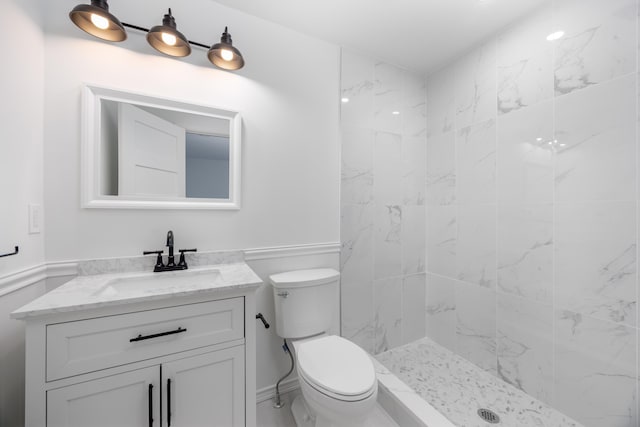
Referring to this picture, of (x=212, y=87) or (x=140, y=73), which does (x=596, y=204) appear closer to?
(x=212, y=87)

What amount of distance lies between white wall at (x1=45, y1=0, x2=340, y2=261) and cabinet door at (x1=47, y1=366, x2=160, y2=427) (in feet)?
2.06

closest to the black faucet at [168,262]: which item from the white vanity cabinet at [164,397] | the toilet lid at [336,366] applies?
the white vanity cabinet at [164,397]

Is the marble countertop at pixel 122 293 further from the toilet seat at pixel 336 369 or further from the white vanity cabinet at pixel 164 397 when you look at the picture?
the toilet seat at pixel 336 369

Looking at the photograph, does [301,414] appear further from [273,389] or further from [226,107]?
[226,107]

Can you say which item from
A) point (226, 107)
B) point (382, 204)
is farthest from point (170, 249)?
point (382, 204)

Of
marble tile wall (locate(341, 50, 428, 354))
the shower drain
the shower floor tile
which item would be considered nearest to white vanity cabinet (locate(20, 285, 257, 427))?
marble tile wall (locate(341, 50, 428, 354))

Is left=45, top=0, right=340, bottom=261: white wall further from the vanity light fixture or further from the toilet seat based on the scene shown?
the toilet seat

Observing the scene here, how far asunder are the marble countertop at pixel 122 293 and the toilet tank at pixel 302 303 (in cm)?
27

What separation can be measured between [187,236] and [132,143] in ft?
1.86

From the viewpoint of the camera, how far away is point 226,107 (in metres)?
1.53

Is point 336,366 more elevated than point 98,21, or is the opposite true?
point 98,21

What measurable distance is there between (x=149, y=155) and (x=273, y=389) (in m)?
1.62

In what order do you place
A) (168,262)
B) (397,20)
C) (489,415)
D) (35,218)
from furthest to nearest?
(397,20) < (489,415) < (168,262) < (35,218)

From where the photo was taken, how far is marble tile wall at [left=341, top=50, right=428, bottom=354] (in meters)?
1.92
